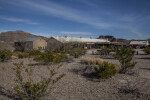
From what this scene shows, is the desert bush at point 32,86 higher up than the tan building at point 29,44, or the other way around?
the tan building at point 29,44

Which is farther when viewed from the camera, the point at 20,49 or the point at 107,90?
the point at 20,49

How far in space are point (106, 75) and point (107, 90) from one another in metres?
1.42

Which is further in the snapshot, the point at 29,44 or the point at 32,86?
the point at 29,44

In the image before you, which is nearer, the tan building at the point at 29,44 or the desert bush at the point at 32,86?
the desert bush at the point at 32,86

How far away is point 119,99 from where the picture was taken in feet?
15.6

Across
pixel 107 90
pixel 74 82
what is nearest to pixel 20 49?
pixel 74 82

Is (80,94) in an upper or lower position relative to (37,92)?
lower

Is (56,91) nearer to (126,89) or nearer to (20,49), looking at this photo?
(126,89)

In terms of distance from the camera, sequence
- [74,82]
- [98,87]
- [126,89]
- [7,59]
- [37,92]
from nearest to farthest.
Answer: [37,92] → [126,89] → [98,87] → [74,82] → [7,59]

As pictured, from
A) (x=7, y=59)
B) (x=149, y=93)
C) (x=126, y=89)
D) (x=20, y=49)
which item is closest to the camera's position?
(x=149, y=93)

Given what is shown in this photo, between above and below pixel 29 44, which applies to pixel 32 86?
below

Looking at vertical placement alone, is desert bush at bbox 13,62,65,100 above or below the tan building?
below

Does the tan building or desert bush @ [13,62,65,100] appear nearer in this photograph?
desert bush @ [13,62,65,100]

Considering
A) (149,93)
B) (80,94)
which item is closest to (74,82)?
(80,94)
